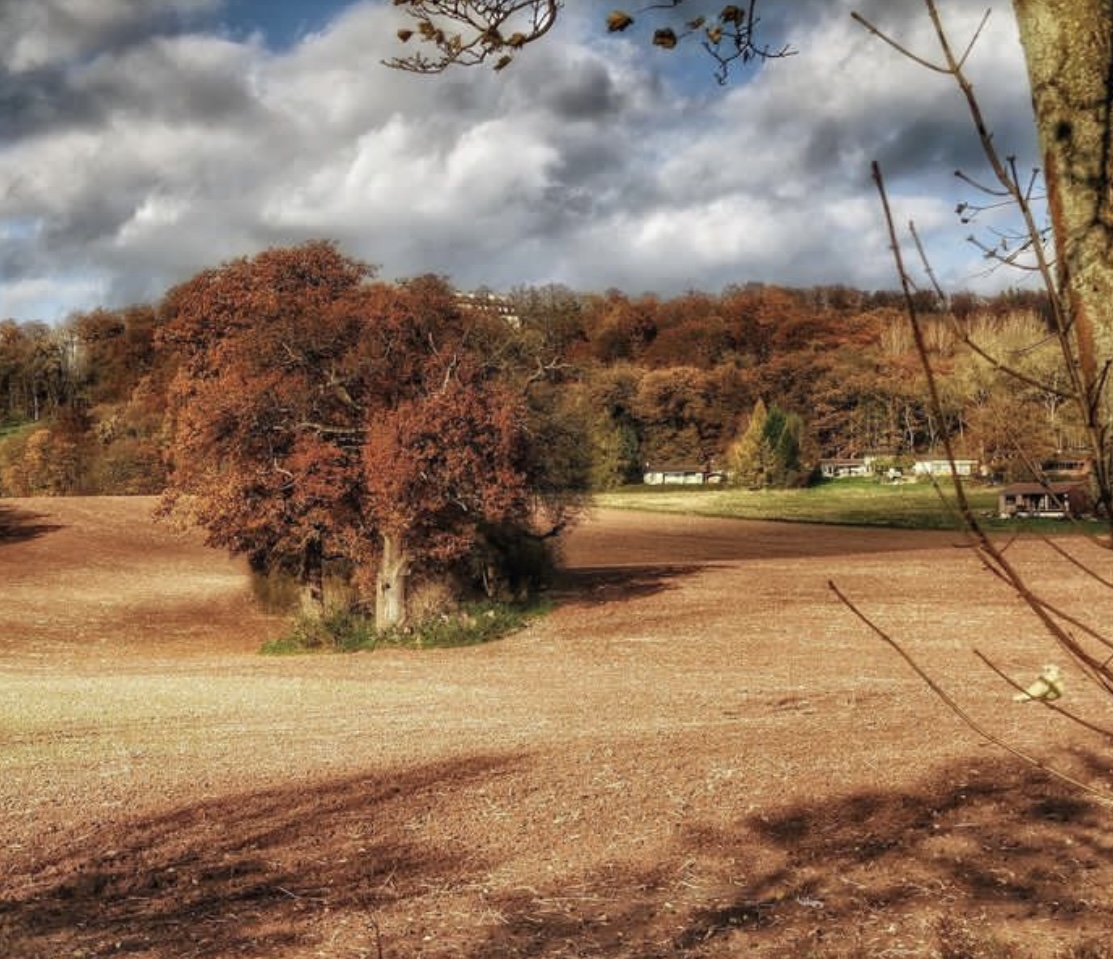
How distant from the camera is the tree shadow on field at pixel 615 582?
1117 inches

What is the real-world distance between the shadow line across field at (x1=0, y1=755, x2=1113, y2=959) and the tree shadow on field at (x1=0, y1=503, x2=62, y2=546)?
41.7 m

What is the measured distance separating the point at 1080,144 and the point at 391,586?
2197cm

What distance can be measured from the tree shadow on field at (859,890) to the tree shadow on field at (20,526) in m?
43.4

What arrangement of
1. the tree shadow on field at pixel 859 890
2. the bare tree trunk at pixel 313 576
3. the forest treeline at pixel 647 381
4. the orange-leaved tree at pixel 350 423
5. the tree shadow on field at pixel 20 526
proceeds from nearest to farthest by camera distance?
the tree shadow on field at pixel 859 890 → the orange-leaved tree at pixel 350 423 → the bare tree trunk at pixel 313 576 → the tree shadow on field at pixel 20 526 → the forest treeline at pixel 647 381

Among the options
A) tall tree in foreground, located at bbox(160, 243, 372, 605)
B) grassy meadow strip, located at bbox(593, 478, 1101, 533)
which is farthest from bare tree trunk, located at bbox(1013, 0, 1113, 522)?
grassy meadow strip, located at bbox(593, 478, 1101, 533)

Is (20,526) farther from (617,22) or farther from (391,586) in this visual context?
(617,22)

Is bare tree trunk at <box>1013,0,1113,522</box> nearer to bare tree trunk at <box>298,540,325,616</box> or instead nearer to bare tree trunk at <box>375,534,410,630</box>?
bare tree trunk at <box>375,534,410,630</box>

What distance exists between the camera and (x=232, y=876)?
251 inches

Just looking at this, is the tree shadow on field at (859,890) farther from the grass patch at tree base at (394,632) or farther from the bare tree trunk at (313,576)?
the bare tree trunk at (313,576)

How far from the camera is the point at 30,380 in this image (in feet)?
287

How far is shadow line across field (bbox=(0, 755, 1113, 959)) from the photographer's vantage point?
510 cm

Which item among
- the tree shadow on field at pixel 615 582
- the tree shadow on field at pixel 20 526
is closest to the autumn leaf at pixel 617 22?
the tree shadow on field at pixel 615 582

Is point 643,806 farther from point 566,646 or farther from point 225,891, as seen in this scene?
point 566,646

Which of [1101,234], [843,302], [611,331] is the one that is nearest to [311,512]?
[1101,234]
